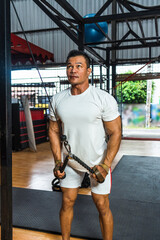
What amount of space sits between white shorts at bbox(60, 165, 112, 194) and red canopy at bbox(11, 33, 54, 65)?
3.58 metres

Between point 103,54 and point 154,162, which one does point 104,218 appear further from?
point 103,54

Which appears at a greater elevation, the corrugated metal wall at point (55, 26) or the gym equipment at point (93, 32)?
the corrugated metal wall at point (55, 26)

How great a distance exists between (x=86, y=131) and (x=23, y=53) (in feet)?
14.8

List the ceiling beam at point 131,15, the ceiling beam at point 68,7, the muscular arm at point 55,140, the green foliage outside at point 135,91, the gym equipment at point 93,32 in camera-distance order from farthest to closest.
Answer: the green foliage outside at point 135,91 < the gym equipment at point 93,32 < the ceiling beam at point 131,15 < the ceiling beam at point 68,7 < the muscular arm at point 55,140

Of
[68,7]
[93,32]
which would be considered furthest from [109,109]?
[93,32]

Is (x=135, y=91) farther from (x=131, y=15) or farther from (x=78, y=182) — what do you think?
(x=78, y=182)

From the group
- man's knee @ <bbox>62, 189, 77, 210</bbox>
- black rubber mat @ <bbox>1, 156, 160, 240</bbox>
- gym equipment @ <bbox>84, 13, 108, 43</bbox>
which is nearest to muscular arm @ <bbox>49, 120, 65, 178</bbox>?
man's knee @ <bbox>62, 189, 77, 210</bbox>

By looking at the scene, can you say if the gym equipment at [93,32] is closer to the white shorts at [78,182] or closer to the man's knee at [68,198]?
the white shorts at [78,182]

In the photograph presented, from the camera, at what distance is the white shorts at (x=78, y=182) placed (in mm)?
1511

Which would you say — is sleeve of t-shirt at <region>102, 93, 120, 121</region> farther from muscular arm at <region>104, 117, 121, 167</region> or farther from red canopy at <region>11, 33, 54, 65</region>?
red canopy at <region>11, 33, 54, 65</region>

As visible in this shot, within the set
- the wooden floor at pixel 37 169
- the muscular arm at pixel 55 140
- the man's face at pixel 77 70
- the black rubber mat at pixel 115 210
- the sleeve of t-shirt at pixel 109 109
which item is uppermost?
the man's face at pixel 77 70

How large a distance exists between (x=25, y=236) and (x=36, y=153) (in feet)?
11.5

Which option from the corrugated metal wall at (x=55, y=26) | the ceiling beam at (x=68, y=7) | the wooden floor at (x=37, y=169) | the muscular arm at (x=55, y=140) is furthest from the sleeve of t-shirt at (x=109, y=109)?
the corrugated metal wall at (x=55, y=26)

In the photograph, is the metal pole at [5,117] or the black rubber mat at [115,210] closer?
the metal pole at [5,117]
